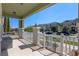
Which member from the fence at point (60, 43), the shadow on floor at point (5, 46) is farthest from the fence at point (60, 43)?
the shadow on floor at point (5, 46)

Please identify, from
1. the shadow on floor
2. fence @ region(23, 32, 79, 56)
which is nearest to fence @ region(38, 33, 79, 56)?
fence @ region(23, 32, 79, 56)

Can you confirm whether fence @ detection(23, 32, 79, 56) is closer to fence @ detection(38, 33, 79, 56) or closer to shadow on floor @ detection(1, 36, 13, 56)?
fence @ detection(38, 33, 79, 56)

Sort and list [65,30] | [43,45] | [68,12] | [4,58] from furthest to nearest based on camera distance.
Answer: [68,12] → [43,45] → [65,30] → [4,58]

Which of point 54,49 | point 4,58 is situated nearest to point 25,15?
point 54,49

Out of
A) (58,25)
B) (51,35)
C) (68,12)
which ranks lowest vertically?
(51,35)

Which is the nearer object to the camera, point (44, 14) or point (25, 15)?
point (44, 14)

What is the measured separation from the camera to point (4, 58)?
3.71 m

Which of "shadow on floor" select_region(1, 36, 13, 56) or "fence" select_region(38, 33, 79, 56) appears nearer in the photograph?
"fence" select_region(38, 33, 79, 56)

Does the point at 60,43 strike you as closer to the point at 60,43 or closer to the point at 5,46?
the point at 60,43

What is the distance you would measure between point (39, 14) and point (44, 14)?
0.49 metres

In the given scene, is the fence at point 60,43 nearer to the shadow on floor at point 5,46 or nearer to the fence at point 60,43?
the fence at point 60,43

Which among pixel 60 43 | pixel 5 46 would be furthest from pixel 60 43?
pixel 5 46

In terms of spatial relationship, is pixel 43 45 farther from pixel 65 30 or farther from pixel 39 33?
pixel 65 30

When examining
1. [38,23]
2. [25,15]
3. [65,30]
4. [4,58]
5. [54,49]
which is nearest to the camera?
[4,58]
